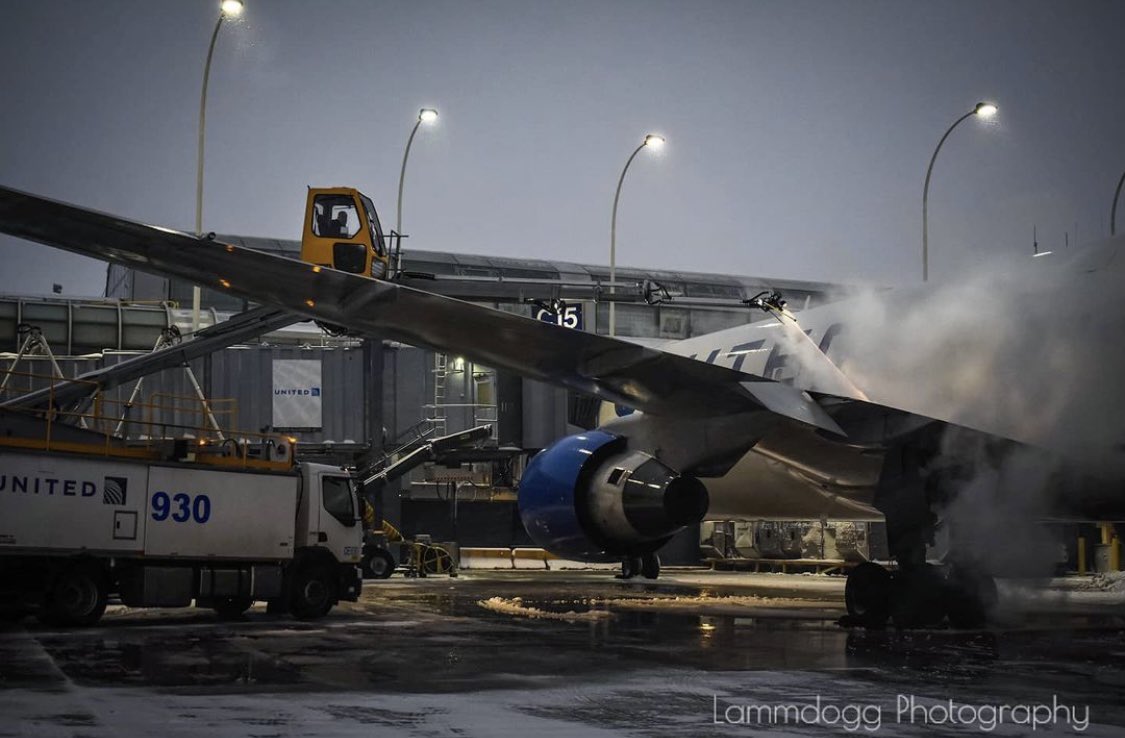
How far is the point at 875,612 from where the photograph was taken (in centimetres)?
1487

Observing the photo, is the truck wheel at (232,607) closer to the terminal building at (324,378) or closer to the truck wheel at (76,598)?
the truck wheel at (76,598)

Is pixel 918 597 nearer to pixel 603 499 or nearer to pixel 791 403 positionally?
pixel 791 403

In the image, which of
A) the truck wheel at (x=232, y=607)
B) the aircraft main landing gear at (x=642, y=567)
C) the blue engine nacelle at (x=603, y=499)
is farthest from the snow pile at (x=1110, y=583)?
the truck wheel at (x=232, y=607)

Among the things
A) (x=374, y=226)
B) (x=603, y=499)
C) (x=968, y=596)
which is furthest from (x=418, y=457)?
(x=968, y=596)

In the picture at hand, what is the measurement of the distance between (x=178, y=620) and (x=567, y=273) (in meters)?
53.4

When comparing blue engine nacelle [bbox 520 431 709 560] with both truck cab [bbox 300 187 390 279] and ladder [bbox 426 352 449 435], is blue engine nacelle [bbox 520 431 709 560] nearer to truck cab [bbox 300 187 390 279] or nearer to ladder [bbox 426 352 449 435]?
truck cab [bbox 300 187 390 279]

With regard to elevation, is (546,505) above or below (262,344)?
below

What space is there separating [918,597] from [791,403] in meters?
3.04

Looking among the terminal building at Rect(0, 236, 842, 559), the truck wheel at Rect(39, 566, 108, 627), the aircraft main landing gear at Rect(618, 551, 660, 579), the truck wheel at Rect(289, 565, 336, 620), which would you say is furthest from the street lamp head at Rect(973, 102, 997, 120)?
the truck wheel at Rect(39, 566, 108, 627)

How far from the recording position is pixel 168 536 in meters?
Answer: 17.5

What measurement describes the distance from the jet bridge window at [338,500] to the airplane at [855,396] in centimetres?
455

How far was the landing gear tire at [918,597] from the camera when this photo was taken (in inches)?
576

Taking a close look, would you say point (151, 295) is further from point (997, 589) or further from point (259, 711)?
point (259, 711)

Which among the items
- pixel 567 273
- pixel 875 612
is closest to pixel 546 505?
pixel 875 612
